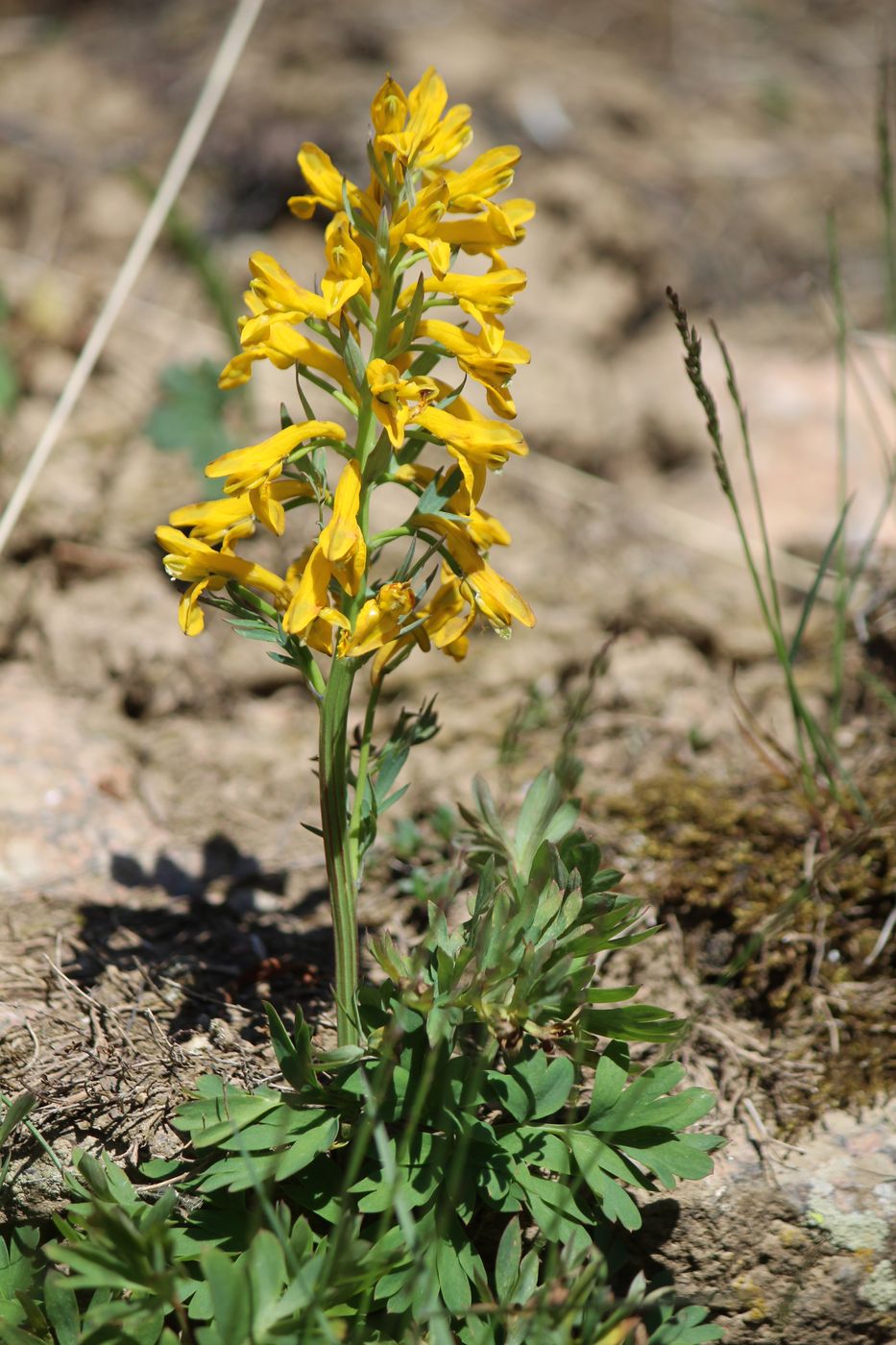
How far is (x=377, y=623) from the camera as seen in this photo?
1992 mm

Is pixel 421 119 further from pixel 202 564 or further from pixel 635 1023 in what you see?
pixel 635 1023

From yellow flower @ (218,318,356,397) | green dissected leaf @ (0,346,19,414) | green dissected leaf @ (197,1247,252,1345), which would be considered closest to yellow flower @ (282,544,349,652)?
yellow flower @ (218,318,356,397)

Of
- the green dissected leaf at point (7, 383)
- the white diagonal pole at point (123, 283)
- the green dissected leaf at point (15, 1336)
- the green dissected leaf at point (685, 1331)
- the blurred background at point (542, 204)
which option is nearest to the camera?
the green dissected leaf at point (15, 1336)

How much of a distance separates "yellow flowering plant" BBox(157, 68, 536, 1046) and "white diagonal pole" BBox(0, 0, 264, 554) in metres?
1.49

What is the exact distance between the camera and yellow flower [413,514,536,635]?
2.05 metres

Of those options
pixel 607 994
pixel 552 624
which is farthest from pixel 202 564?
pixel 552 624

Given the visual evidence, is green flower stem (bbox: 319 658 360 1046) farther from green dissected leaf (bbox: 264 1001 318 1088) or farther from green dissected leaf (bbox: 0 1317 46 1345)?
green dissected leaf (bbox: 0 1317 46 1345)

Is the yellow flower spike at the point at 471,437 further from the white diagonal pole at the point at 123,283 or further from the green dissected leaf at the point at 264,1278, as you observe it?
the white diagonal pole at the point at 123,283

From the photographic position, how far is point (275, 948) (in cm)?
272

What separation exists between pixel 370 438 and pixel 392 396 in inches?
4.9

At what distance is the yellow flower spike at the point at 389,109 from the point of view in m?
1.96

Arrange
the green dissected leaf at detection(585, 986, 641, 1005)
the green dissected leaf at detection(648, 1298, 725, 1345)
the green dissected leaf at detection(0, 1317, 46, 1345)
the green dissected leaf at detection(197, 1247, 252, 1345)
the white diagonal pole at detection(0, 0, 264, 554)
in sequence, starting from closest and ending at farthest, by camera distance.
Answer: the green dissected leaf at detection(197, 1247, 252, 1345) → the green dissected leaf at detection(0, 1317, 46, 1345) → the green dissected leaf at detection(648, 1298, 725, 1345) → the green dissected leaf at detection(585, 986, 641, 1005) → the white diagonal pole at detection(0, 0, 264, 554)

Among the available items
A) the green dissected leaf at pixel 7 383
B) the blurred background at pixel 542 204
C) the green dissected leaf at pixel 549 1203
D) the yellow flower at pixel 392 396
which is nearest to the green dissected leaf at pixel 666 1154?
the green dissected leaf at pixel 549 1203

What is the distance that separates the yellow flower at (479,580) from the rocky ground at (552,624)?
369 millimetres
